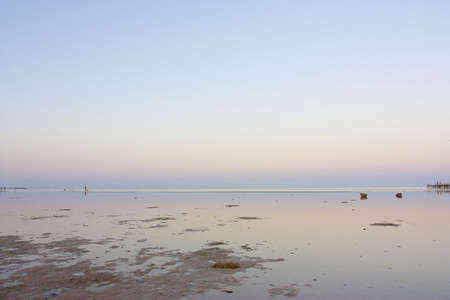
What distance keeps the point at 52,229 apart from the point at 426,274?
27978 mm

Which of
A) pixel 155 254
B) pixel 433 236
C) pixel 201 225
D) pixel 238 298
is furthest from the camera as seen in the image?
pixel 201 225

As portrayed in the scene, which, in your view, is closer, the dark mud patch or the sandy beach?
the dark mud patch

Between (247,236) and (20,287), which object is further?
(247,236)

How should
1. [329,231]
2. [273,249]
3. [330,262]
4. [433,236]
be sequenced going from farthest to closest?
[329,231]
[433,236]
[273,249]
[330,262]

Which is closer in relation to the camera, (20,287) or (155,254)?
(20,287)

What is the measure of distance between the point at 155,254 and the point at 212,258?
3.42m

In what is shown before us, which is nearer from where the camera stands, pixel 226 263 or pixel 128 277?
pixel 128 277

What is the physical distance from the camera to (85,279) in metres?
13.6

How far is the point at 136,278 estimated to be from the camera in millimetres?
13844

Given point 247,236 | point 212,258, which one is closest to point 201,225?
point 247,236

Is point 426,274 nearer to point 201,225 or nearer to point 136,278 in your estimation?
point 136,278

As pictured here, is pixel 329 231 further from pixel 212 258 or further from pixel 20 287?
pixel 20 287

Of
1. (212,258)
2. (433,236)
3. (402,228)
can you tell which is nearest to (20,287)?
(212,258)

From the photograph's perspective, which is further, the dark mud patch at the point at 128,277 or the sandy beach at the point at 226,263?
the sandy beach at the point at 226,263
